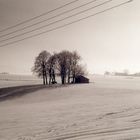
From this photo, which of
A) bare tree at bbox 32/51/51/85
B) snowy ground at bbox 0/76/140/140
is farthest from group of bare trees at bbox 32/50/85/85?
snowy ground at bbox 0/76/140/140

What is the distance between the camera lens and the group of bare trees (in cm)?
8094

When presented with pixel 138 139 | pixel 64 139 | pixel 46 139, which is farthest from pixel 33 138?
pixel 138 139

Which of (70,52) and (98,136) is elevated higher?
(70,52)

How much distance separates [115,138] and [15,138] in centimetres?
479

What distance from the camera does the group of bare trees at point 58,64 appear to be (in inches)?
3187

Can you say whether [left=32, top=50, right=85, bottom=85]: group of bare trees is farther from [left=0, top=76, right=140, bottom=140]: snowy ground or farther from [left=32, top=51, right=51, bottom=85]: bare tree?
[left=0, top=76, right=140, bottom=140]: snowy ground

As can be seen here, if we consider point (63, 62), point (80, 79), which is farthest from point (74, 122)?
point (80, 79)

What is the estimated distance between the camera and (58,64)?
81.3m

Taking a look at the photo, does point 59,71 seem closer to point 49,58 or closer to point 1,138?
point 49,58

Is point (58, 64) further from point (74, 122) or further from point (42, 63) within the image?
point (74, 122)

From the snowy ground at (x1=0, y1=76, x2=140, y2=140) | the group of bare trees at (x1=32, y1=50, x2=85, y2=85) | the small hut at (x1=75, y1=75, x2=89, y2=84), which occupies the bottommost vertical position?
the snowy ground at (x1=0, y1=76, x2=140, y2=140)

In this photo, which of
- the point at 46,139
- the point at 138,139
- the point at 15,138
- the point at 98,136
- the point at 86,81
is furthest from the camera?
the point at 86,81

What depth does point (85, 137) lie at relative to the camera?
8758mm

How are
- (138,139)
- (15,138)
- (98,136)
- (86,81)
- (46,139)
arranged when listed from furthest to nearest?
(86,81), (15,138), (46,139), (98,136), (138,139)
